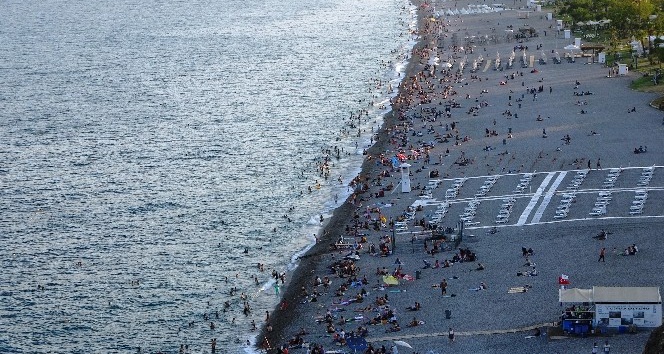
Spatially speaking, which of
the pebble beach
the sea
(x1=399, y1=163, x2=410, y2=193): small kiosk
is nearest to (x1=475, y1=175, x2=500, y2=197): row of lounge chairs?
the pebble beach

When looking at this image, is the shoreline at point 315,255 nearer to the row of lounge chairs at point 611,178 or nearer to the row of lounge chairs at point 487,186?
the row of lounge chairs at point 487,186

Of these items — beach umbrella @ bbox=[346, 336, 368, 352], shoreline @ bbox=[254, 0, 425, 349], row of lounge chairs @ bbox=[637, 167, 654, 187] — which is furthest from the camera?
row of lounge chairs @ bbox=[637, 167, 654, 187]

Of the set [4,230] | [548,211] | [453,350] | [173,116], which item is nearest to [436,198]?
[548,211]

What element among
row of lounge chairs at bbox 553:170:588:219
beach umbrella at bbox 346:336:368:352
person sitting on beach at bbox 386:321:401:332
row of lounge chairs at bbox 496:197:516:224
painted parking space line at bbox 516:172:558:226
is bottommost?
person sitting on beach at bbox 386:321:401:332

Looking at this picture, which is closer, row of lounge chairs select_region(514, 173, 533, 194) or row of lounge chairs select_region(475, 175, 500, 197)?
row of lounge chairs select_region(514, 173, 533, 194)

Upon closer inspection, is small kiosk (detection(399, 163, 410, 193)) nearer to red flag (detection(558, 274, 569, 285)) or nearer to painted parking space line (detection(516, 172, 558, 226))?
painted parking space line (detection(516, 172, 558, 226))

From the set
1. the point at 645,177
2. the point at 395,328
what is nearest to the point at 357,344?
the point at 395,328

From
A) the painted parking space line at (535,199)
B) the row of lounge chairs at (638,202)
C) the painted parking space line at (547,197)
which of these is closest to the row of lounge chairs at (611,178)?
the row of lounge chairs at (638,202)
